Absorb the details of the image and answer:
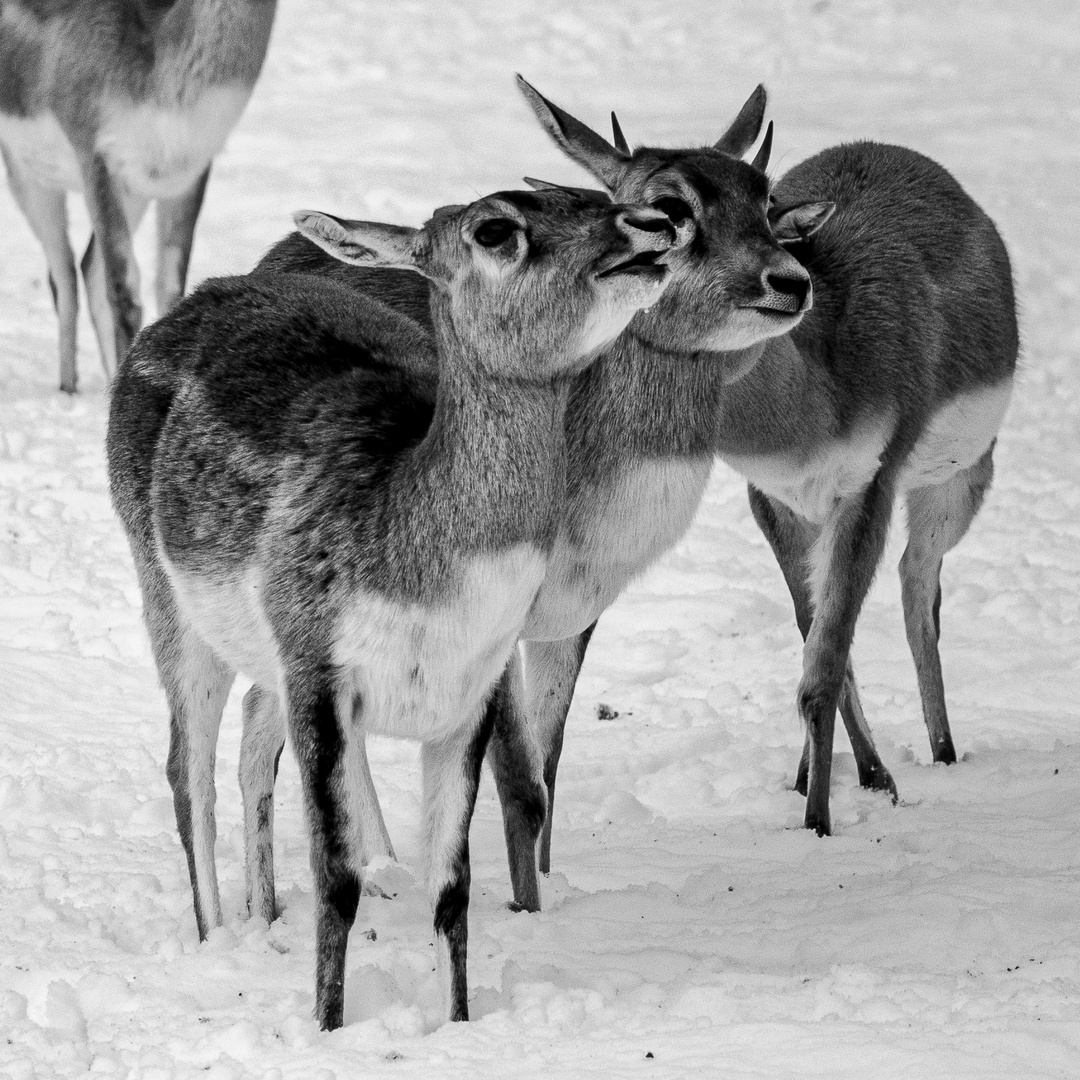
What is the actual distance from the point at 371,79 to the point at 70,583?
8.32 metres

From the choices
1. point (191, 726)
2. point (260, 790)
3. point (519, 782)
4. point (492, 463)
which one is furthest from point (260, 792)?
point (492, 463)

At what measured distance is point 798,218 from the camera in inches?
225

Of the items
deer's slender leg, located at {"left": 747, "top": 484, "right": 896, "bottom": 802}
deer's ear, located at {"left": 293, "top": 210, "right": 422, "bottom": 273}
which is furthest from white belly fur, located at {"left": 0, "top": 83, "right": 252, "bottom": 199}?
deer's ear, located at {"left": 293, "top": 210, "right": 422, "bottom": 273}

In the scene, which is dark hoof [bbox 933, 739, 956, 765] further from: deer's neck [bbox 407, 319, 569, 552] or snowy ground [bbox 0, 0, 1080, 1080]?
deer's neck [bbox 407, 319, 569, 552]

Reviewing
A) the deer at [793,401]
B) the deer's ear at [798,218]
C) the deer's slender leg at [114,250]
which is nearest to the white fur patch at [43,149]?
the deer's slender leg at [114,250]

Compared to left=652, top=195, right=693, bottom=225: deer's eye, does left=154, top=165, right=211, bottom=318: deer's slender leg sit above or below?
below

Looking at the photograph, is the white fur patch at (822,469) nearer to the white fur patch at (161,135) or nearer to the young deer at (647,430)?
the young deer at (647,430)

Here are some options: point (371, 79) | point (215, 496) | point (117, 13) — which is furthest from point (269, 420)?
point (371, 79)

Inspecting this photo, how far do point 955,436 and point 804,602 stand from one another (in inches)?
33.8

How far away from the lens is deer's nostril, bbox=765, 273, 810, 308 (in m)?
5.14

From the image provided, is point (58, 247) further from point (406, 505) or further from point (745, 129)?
point (406, 505)

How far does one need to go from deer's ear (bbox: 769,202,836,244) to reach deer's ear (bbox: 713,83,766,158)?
40cm

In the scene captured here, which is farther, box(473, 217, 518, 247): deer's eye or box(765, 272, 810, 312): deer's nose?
box(765, 272, 810, 312): deer's nose

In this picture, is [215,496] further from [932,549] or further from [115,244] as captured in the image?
[115,244]
